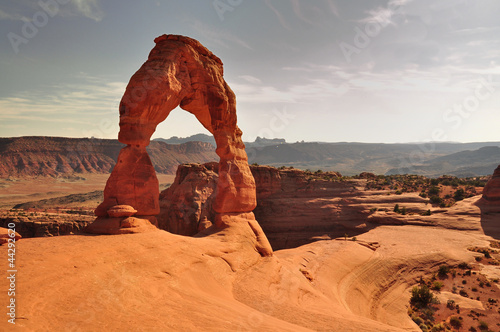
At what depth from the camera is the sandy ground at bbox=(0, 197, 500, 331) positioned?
623 cm

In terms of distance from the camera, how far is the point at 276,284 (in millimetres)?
12711

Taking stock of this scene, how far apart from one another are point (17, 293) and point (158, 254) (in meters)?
4.15

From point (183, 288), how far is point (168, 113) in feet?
30.0

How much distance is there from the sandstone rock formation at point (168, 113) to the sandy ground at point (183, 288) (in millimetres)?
2058

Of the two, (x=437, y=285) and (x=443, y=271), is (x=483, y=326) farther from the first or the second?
(x=443, y=271)

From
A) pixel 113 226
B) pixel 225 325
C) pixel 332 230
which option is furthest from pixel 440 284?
pixel 113 226

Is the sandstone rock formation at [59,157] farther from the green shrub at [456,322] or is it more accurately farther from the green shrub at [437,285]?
the green shrub at [456,322]

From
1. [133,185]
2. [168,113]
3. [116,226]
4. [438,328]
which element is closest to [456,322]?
[438,328]

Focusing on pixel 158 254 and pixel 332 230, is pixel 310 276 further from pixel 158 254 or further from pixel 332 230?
pixel 332 230

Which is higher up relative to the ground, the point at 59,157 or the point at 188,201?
the point at 59,157

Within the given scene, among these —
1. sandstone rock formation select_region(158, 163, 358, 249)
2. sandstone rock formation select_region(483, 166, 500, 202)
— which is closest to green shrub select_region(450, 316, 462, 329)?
sandstone rock formation select_region(158, 163, 358, 249)

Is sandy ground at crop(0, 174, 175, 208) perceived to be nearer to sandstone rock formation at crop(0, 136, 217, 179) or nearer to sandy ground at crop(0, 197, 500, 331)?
sandstone rock formation at crop(0, 136, 217, 179)

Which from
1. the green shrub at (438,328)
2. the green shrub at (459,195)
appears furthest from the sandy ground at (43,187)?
the green shrub at (459,195)

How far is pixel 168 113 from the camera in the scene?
49.5ft
